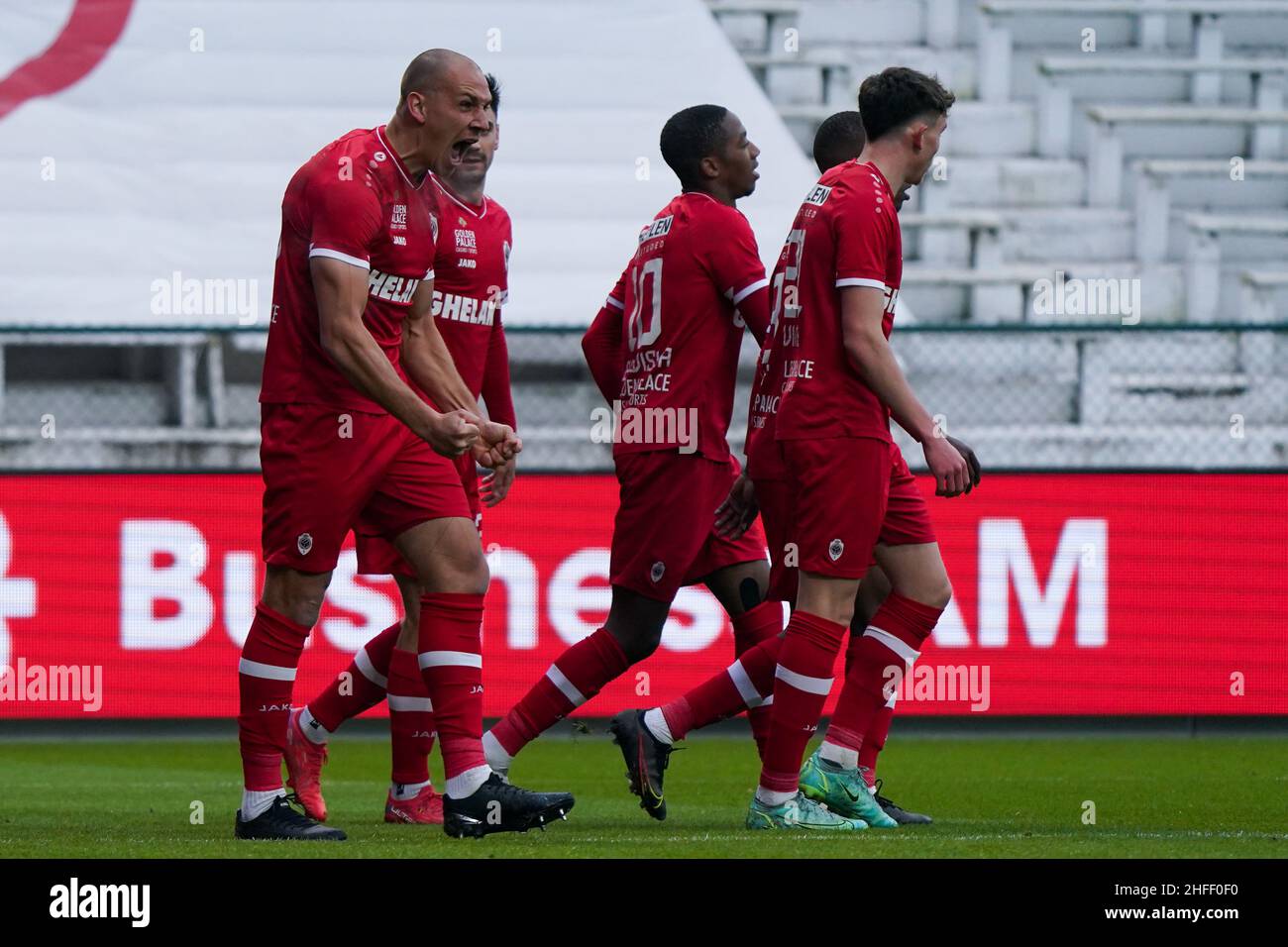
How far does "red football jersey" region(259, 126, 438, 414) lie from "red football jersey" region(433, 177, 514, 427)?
3.53 ft

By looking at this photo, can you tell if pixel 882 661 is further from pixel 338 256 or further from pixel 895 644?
pixel 338 256

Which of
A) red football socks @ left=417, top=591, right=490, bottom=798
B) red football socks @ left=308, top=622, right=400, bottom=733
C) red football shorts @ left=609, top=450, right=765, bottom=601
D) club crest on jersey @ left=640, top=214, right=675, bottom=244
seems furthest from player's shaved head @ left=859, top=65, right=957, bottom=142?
red football socks @ left=308, top=622, right=400, bottom=733

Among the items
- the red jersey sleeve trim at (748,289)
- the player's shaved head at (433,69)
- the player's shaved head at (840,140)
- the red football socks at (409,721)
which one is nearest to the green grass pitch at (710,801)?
the red football socks at (409,721)

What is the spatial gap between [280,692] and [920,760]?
4.11 m

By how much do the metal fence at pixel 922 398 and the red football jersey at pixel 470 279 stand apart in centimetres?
418

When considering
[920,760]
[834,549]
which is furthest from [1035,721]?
[834,549]

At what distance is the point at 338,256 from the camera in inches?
194

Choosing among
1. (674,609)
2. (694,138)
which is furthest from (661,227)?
(674,609)

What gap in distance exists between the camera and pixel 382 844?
491cm

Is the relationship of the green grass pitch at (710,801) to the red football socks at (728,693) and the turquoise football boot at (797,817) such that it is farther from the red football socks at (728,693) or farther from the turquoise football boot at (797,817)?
the red football socks at (728,693)

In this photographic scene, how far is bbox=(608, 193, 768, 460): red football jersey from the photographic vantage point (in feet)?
19.8

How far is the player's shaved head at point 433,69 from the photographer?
16.9ft
